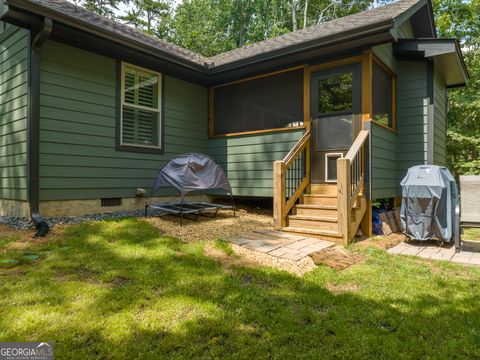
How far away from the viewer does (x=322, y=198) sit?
5273 millimetres

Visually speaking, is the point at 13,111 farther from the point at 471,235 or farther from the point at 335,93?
the point at 471,235

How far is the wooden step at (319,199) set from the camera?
17.0 ft

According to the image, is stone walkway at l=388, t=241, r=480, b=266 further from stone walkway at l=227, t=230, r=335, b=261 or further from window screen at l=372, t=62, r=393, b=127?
window screen at l=372, t=62, r=393, b=127

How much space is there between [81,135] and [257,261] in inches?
147

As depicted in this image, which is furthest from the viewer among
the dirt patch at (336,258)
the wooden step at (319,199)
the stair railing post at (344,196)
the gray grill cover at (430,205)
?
the wooden step at (319,199)


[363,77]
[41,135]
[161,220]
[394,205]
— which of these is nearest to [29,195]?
[41,135]

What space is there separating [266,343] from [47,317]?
1.45m

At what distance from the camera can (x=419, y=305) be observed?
2451 millimetres

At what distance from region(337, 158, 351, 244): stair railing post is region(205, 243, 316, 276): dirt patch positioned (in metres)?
1.02

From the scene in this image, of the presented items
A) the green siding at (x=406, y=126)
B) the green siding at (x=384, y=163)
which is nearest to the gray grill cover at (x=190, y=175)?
the green siding at (x=384, y=163)

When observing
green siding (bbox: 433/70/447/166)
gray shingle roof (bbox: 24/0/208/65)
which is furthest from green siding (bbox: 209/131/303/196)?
green siding (bbox: 433/70/447/166)

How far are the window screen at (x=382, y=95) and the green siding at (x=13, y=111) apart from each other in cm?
577

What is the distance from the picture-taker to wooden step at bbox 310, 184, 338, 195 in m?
5.42

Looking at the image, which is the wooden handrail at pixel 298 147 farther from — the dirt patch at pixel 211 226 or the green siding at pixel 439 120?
the green siding at pixel 439 120
